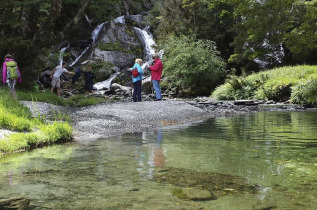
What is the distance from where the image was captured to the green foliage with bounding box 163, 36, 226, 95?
25812 millimetres

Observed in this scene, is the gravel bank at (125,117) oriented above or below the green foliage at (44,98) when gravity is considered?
below

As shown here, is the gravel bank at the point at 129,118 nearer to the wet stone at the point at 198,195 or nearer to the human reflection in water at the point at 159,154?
the human reflection in water at the point at 159,154

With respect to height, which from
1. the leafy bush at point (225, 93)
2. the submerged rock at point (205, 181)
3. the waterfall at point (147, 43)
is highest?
the waterfall at point (147, 43)

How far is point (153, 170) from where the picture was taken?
471cm

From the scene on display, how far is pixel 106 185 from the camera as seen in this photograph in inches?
158

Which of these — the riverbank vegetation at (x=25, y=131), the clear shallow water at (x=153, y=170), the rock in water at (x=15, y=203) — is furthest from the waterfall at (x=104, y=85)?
the rock in water at (x=15, y=203)

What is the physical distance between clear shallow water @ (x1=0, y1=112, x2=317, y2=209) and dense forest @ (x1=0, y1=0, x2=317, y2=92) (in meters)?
13.8

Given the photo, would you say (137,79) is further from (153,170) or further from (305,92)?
(153,170)

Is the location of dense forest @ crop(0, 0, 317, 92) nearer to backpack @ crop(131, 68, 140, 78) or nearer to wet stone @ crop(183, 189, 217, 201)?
backpack @ crop(131, 68, 140, 78)

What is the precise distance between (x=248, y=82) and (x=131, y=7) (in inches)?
854

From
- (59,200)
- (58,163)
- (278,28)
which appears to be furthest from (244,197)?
(278,28)

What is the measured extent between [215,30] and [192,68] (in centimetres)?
814

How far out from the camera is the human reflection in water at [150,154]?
482cm

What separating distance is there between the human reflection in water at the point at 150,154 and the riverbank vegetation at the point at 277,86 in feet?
41.4
